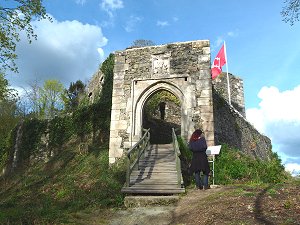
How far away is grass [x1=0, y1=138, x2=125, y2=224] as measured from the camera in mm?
7185

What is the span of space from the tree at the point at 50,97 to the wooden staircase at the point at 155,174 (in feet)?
67.3

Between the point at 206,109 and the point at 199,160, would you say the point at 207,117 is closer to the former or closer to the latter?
the point at 206,109

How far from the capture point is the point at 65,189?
34.6ft

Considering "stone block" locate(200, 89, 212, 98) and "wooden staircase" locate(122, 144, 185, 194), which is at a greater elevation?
"stone block" locate(200, 89, 212, 98)

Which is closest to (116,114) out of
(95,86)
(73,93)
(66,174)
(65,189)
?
(66,174)

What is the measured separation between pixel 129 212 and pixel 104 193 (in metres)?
1.95

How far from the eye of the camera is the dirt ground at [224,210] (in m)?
5.16

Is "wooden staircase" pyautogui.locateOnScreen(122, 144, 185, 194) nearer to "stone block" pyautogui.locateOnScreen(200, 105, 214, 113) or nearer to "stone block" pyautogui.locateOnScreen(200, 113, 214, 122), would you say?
"stone block" pyautogui.locateOnScreen(200, 113, 214, 122)

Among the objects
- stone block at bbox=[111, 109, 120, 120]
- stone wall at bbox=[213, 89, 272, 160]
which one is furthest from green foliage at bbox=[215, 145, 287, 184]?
stone block at bbox=[111, 109, 120, 120]

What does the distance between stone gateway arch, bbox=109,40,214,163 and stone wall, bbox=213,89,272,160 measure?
4.37 feet

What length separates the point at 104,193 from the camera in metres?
8.83

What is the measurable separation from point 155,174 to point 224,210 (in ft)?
13.3

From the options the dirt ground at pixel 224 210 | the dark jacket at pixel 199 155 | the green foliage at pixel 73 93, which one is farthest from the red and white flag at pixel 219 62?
the green foliage at pixel 73 93

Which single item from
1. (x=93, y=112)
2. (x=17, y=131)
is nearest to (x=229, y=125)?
(x=93, y=112)
